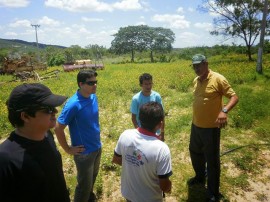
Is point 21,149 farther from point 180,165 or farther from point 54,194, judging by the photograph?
point 180,165

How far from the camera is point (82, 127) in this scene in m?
3.36

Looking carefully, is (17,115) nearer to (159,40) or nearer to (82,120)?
(82,120)

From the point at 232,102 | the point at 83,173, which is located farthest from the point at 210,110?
the point at 83,173

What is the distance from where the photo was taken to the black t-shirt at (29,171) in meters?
1.69

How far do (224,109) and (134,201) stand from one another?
6.59 feet

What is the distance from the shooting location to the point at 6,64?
92.2 ft

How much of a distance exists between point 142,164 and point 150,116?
0.49 m

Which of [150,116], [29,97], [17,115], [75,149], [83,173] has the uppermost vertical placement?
[29,97]

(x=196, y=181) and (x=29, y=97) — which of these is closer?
(x=29, y=97)

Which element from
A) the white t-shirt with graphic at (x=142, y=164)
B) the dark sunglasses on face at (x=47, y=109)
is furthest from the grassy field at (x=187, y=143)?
the dark sunglasses on face at (x=47, y=109)

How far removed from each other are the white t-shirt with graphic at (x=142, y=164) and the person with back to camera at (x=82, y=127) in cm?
82

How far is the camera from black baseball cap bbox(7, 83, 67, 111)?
5.97 ft

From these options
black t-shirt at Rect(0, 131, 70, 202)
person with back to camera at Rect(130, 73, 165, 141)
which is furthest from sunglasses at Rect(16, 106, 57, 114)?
person with back to camera at Rect(130, 73, 165, 141)

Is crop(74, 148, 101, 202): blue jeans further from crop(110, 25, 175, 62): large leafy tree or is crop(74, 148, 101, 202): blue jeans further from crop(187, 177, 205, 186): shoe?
crop(110, 25, 175, 62): large leafy tree
